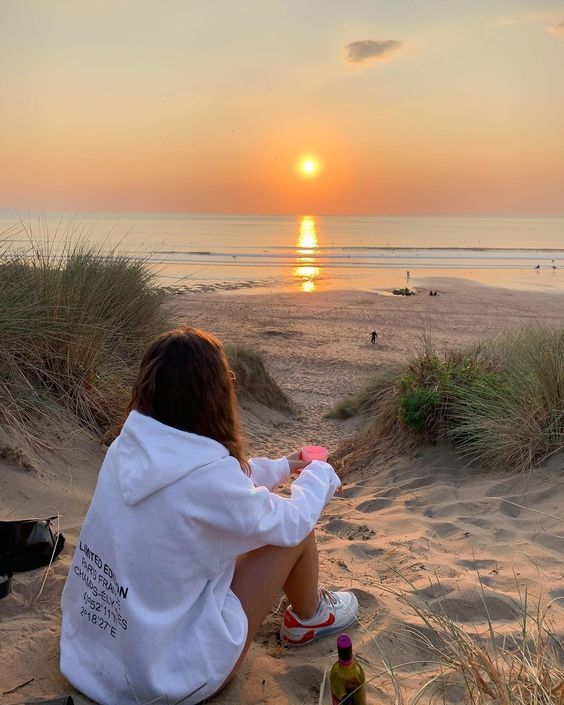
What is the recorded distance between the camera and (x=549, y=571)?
3076 mm

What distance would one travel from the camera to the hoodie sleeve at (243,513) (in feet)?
6.36

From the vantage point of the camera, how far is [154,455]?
76.0 inches

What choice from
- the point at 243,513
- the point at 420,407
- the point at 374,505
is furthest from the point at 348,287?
the point at 243,513

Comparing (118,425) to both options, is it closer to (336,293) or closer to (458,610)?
(458,610)

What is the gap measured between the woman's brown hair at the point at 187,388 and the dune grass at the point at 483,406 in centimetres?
301

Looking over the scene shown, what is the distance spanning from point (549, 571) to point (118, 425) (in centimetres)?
316

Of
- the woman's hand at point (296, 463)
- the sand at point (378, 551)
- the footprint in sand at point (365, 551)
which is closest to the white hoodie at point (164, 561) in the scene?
the sand at point (378, 551)

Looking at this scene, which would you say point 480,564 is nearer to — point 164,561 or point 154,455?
point 164,561

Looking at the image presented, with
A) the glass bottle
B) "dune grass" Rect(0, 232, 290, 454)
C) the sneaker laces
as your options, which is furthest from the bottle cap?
"dune grass" Rect(0, 232, 290, 454)

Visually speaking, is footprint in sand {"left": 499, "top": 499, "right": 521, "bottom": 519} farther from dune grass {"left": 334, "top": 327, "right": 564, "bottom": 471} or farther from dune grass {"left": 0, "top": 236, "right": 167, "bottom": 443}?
dune grass {"left": 0, "top": 236, "right": 167, "bottom": 443}

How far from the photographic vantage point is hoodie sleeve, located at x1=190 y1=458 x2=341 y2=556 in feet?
6.36

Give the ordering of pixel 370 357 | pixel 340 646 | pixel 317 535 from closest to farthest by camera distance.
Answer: pixel 340 646
pixel 317 535
pixel 370 357

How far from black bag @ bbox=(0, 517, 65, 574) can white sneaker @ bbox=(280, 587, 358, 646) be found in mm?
1213

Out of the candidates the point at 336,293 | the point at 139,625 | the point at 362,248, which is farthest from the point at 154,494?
the point at 362,248
